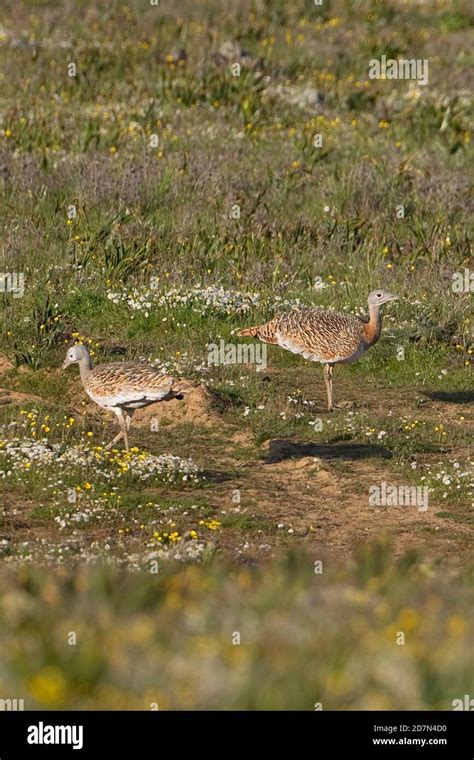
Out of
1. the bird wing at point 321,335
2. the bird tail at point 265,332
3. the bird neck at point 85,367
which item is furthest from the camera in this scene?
the bird tail at point 265,332

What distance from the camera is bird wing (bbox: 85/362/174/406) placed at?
40.8ft

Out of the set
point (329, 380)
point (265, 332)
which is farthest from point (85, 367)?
point (329, 380)

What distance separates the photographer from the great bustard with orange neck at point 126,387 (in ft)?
40.8

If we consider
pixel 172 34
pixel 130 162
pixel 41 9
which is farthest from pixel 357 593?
pixel 41 9

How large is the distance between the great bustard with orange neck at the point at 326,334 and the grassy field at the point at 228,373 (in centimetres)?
74

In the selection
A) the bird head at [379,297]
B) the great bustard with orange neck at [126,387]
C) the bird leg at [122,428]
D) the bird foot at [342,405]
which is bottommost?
the bird foot at [342,405]

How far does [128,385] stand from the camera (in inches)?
494

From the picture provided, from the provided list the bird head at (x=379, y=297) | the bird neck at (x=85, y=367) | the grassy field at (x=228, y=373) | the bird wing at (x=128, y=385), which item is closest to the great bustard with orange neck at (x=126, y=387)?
the bird wing at (x=128, y=385)

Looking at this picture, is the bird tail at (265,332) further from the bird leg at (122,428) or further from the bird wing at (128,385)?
the bird leg at (122,428)

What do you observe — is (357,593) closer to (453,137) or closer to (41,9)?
(453,137)

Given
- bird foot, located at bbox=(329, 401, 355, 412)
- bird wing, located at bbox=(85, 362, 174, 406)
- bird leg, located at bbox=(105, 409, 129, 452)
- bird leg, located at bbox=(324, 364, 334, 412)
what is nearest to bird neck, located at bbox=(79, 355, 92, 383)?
bird wing, located at bbox=(85, 362, 174, 406)

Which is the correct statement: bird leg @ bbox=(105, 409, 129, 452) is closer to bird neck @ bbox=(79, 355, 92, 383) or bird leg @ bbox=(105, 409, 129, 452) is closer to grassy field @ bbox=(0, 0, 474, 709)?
grassy field @ bbox=(0, 0, 474, 709)
